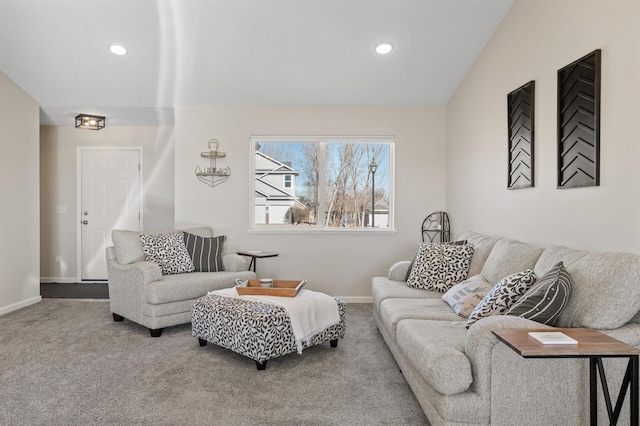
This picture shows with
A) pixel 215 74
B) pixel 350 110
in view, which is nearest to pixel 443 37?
pixel 350 110

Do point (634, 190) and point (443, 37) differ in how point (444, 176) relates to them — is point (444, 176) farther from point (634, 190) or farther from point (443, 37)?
point (634, 190)

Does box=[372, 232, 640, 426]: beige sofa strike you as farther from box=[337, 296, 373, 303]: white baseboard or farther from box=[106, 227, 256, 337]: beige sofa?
box=[337, 296, 373, 303]: white baseboard

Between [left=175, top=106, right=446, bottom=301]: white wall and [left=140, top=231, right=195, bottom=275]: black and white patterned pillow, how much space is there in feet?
2.40

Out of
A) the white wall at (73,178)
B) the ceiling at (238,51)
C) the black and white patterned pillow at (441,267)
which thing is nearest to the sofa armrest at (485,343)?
the black and white patterned pillow at (441,267)

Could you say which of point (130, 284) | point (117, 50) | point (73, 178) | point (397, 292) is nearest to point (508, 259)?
point (397, 292)

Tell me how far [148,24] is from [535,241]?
142 inches

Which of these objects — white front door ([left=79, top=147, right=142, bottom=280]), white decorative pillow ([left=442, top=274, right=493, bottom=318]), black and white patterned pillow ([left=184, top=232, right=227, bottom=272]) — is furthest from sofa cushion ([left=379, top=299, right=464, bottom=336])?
white front door ([left=79, top=147, right=142, bottom=280])

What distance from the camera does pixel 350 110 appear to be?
202 inches

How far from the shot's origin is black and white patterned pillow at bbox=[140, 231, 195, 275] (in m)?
4.27

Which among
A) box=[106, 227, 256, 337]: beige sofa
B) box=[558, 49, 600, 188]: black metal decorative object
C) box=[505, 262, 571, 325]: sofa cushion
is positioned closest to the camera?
box=[505, 262, 571, 325]: sofa cushion

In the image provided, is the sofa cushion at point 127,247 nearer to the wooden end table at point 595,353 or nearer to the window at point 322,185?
the window at point 322,185

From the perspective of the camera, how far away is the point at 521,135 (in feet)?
11.0

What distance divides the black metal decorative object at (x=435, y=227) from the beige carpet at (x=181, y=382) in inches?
65.8

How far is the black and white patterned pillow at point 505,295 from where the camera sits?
2316mm
